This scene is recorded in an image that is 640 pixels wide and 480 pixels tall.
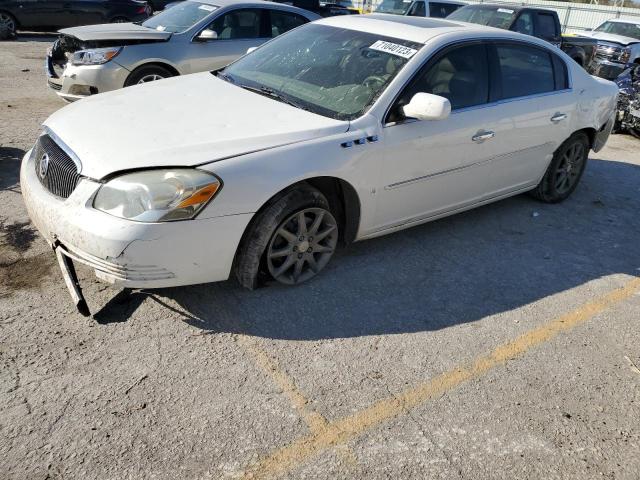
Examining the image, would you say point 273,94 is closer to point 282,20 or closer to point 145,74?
point 145,74

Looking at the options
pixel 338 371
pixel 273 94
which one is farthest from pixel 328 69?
pixel 338 371

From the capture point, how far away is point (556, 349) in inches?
137

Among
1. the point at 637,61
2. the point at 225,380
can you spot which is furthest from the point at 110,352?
the point at 637,61

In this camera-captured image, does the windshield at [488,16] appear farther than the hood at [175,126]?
Yes

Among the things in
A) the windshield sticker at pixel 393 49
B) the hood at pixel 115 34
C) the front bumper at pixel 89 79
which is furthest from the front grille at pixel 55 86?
the windshield sticker at pixel 393 49

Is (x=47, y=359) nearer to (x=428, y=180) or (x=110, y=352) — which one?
(x=110, y=352)

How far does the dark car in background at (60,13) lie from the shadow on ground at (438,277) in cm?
1234

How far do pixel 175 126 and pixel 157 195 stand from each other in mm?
631

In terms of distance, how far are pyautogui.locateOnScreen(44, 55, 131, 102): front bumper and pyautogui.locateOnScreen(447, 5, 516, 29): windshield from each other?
23.7 ft

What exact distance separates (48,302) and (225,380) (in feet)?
4.14

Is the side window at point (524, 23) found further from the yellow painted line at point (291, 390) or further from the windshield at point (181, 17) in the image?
the yellow painted line at point (291, 390)

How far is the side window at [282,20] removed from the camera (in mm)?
8430

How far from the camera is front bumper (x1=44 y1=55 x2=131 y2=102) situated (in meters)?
7.09

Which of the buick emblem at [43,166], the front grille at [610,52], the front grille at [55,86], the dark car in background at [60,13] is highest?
the buick emblem at [43,166]
